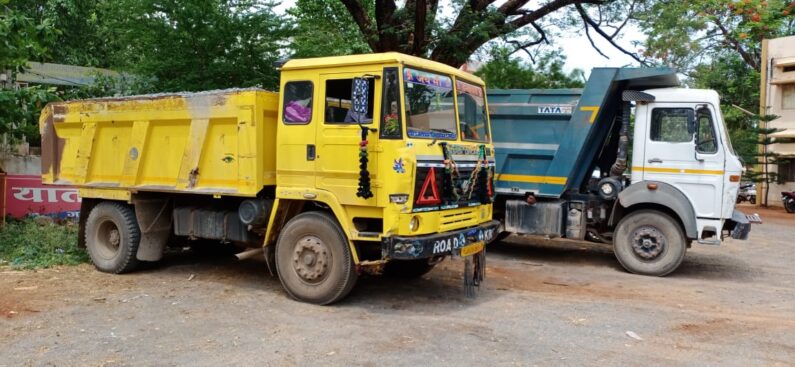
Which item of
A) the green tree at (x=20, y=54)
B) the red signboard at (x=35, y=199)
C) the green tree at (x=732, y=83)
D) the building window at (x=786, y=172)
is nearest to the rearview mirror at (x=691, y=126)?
the green tree at (x=20, y=54)

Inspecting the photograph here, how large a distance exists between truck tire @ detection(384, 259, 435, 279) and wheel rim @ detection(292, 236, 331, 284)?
5.36ft

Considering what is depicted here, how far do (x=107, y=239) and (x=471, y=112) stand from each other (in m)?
5.08

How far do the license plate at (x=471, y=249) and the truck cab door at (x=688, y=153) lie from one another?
319 cm

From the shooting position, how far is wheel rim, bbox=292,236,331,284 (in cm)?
617

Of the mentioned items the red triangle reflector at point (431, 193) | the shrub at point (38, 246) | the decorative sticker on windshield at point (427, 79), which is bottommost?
the shrub at point (38, 246)

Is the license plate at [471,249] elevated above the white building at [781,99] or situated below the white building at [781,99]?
below

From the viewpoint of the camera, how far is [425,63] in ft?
20.1

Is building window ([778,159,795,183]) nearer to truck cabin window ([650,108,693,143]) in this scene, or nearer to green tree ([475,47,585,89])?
green tree ([475,47,585,89])

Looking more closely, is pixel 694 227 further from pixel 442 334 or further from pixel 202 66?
pixel 202 66

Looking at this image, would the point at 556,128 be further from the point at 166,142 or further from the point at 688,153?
the point at 166,142

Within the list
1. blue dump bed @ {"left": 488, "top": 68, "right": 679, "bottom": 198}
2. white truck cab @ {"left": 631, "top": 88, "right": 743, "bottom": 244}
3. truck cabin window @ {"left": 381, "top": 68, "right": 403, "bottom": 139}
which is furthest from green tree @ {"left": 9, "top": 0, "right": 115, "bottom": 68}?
white truck cab @ {"left": 631, "top": 88, "right": 743, "bottom": 244}

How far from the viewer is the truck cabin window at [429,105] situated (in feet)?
19.2

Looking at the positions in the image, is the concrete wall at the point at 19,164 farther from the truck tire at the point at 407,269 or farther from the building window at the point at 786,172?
the building window at the point at 786,172

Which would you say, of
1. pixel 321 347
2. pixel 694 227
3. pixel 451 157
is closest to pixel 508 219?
pixel 694 227
